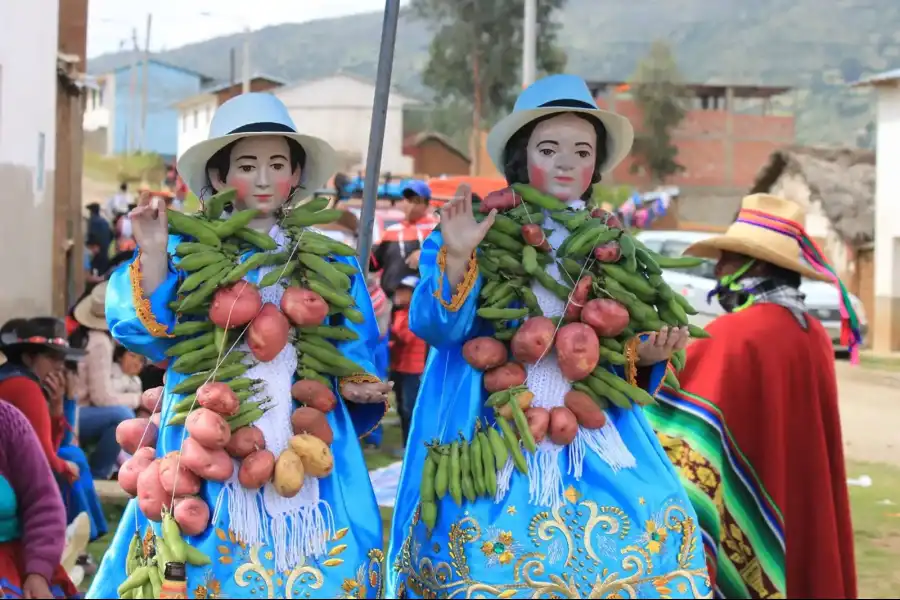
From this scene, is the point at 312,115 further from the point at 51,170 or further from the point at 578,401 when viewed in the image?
the point at 578,401

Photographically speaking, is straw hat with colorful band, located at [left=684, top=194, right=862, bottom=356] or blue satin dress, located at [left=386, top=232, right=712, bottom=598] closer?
blue satin dress, located at [left=386, top=232, right=712, bottom=598]

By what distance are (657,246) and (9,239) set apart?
12487mm

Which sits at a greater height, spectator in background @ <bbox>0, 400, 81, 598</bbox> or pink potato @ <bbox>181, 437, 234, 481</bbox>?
pink potato @ <bbox>181, 437, 234, 481</bbox>

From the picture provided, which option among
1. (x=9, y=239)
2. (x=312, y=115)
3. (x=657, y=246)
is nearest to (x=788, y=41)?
(x=312, y=115)

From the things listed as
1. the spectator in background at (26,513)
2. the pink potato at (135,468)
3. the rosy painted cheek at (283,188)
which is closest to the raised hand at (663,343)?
the rosy painted cheek at (283,188)

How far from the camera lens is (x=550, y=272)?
3.98m

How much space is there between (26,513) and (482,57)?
28.6m

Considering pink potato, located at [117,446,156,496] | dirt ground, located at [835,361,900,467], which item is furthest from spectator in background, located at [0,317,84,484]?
dirt ground, located at [835,361,900,467]

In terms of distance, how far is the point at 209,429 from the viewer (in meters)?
3.50

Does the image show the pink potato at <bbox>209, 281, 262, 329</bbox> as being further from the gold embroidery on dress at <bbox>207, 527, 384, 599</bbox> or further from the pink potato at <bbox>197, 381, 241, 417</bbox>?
the gold embroidery on dress at <bbox>207, 527, 384, 599</bbox>

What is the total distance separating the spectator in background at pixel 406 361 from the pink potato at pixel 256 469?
17.3 ft

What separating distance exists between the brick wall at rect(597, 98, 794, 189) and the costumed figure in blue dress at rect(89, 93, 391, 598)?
144 ft

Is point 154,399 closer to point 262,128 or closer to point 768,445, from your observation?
point 262,128

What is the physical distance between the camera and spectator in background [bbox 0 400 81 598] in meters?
4.25
